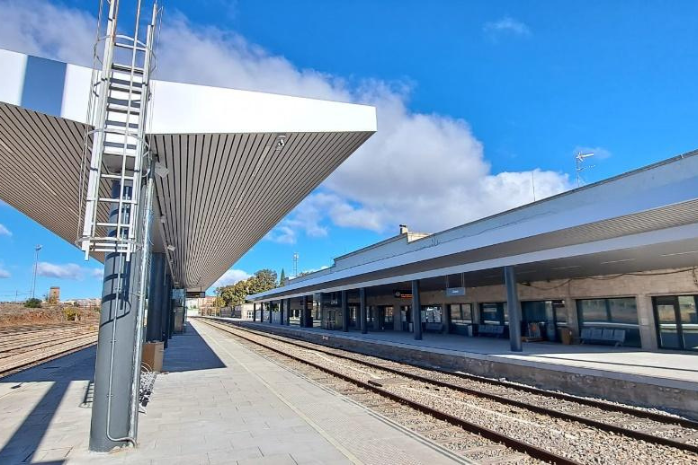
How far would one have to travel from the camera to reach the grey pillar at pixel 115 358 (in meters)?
5.89

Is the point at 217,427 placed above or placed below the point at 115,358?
below

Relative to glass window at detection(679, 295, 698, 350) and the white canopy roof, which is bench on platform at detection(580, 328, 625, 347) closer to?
glass window at detection(679, 295, 698, 350)

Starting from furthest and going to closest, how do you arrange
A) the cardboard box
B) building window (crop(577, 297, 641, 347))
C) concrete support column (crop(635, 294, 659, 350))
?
building window (crop(577, 297, 641, 347)) < concrete support column (crop(635, 294, 659, 350)) < the cardboard box

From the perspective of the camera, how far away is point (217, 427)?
23.6 feet

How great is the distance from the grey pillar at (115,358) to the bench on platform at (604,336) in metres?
17.4

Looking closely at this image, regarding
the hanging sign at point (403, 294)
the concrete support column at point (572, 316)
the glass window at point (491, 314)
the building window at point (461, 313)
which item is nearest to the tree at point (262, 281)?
the hanging sign at point (403, 294)

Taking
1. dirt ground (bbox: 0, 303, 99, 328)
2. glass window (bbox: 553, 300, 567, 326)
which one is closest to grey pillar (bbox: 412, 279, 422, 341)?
glass window (bbox: 553, 300, 567, 326)

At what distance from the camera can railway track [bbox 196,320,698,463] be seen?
6.26m

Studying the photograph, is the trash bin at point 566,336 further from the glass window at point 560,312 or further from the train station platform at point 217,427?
the train station platform at point 217,427

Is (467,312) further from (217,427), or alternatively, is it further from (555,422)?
(217,427)

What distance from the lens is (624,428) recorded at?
7.20m

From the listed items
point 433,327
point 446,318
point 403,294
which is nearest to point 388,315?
point 433,327

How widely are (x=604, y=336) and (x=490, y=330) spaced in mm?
6646

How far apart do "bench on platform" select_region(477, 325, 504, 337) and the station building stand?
57 mm
